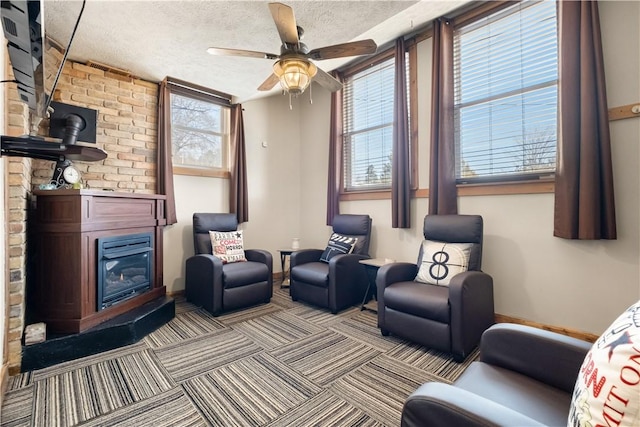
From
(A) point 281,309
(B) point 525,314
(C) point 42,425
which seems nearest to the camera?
(C) point 42,425

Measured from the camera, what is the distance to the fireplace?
2.38m

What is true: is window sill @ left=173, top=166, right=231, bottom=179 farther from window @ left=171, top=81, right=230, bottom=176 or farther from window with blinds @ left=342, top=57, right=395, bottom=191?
window with blinds @ left=342, top=57, right=395, bottom=191

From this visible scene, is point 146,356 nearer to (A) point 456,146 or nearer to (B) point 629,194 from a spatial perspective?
(A) point 456,146

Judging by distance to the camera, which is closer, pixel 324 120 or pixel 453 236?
pixel 453 236

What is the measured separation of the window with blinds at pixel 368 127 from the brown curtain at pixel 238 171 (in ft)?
4.72

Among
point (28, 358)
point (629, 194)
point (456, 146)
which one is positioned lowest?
point (28, 358)

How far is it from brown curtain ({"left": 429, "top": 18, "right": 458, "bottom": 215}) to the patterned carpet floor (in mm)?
1495

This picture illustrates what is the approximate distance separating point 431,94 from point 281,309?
2.85 meters

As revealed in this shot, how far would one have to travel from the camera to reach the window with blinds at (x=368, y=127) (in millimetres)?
3662

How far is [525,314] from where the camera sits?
2.58m

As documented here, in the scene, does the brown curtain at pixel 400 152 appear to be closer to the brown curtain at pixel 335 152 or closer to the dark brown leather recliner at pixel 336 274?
the dark brown leather recliner at pixel 336 274

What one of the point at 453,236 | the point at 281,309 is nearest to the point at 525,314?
the point at 453,236

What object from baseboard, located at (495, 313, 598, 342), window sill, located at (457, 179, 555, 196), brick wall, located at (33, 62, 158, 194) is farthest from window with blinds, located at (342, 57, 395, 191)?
brick wall, located at (33, 62, 158, 194)


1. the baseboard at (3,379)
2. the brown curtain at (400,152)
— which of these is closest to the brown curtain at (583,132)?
the brown curtain at (400,152)
